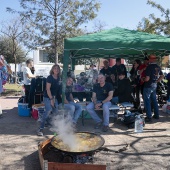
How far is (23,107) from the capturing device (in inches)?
289

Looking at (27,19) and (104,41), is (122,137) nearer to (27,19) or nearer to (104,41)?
(104,41)

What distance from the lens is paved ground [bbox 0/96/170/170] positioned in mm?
3836

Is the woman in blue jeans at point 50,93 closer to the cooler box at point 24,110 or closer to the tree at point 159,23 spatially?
the cooler box at point 24,110

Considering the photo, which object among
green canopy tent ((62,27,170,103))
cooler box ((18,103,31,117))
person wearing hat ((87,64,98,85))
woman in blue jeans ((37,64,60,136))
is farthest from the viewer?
person wearing hat ((87,64,98,85))

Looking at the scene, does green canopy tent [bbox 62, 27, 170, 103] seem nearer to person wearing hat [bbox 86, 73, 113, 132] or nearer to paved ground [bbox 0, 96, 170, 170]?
person wearing hat [bbox 86, 73, 113, 132]

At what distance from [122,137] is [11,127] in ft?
9.60

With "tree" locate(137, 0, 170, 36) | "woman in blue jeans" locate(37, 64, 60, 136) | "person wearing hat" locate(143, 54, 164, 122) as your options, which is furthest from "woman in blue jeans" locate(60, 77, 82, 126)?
"tree" locate(137, 0, 170, 36)

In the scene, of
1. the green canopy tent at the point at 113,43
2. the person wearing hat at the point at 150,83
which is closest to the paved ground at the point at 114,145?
the person wearing hat at the point at 150,83

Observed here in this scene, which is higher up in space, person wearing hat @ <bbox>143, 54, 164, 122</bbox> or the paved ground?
person wearing hat @ <bbox>143, 54, 164, 122</bbox>

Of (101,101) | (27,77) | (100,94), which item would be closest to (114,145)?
(101,101)

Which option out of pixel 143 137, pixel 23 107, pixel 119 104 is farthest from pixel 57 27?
pixel 143 137

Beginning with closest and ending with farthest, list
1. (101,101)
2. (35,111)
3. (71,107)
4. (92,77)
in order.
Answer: (71,107) → (101,101) → (35,111) → (92,77)

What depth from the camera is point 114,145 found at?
471 cm

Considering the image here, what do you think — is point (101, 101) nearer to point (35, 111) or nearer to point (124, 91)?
point (124, 91)
